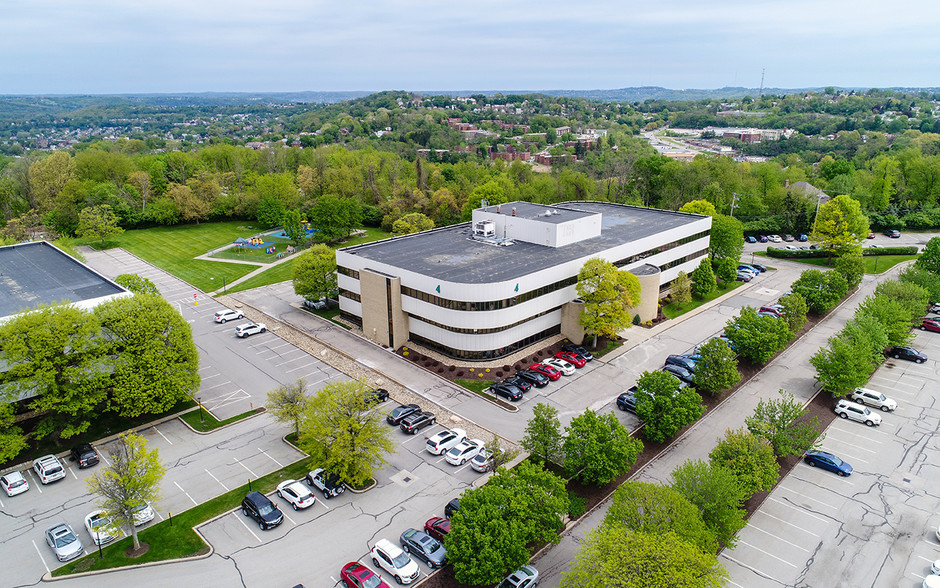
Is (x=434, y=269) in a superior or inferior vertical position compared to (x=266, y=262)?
superior

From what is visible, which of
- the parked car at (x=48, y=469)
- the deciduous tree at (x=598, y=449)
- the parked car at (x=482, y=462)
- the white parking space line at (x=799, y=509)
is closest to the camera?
the white parking space line at (x=799, y=509)

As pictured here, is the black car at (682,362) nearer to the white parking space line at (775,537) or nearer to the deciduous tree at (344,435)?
the white parking space line at (775,537)

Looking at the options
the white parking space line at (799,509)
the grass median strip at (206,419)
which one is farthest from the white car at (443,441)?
the white parking space line at (799,509)

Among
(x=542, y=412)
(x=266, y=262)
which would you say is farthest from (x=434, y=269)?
(x=266, y=262)

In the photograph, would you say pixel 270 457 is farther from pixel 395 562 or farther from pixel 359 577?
pixel 395 562

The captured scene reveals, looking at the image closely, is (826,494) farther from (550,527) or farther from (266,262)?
(266,262)

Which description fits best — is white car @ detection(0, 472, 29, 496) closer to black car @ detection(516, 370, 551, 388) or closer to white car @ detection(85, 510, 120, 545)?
white car @ detection(85, 510, 120, 545)
